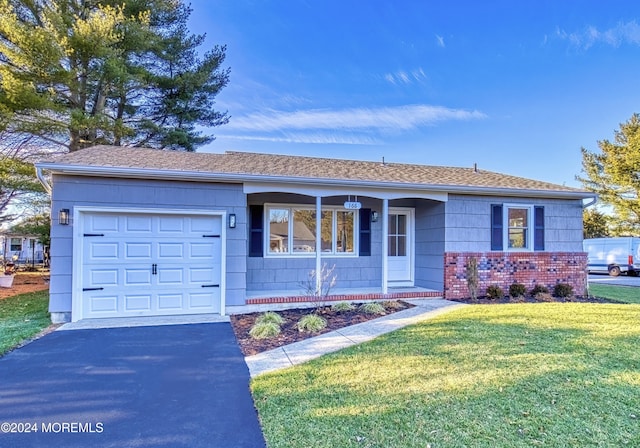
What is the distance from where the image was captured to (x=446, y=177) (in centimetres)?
978

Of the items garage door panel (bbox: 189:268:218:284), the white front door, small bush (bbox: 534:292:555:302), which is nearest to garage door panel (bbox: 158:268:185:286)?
garage door panel (bbox: 189:268:218:284)

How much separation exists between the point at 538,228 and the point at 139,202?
10065 millimetres

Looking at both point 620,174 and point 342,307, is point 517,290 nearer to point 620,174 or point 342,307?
point 342,307

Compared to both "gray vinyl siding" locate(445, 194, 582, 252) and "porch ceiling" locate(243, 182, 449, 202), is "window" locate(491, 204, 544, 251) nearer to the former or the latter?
"gray vinyl siding" locate(445, 194, 582, 252)

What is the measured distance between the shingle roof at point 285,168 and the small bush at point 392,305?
2.83 metres

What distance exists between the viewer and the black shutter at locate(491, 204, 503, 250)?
9266 mm

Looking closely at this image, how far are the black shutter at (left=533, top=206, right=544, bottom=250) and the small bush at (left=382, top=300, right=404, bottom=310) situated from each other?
4.52 m

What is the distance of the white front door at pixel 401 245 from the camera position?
33.6ft

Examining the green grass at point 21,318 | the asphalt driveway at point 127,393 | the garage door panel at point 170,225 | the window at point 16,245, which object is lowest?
the green grass at point 21,318

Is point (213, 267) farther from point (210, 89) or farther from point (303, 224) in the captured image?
point (210, 89)

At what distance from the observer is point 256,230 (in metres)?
8.94

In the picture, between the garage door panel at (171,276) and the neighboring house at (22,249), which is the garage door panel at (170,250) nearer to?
the garage door panel at (171,276)

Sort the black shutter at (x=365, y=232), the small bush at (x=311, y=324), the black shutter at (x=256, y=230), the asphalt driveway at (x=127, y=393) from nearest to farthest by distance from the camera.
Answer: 1. the asphalt driveway at (x=127, y=393)
2. the small bush at (x=311, y=324)
3. the black shutter at (x=256, y=230)
4. the black shutter at (x=365, y=232)

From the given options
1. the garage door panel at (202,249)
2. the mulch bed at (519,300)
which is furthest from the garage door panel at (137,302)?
the mulch bed at (519,300)
